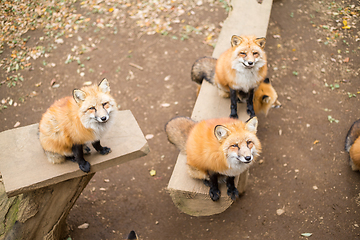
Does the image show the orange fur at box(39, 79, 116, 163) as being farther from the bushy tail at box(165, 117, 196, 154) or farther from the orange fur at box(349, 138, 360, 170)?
the orange fur at box(349, 138, 360, 170)

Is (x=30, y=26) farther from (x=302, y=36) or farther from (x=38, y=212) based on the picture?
(x=302, y=36)

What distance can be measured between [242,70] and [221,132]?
1.39 meters

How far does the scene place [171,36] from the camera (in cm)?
704

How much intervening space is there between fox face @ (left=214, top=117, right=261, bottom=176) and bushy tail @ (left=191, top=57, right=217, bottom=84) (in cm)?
203

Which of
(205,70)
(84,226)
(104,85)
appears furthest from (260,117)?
(84,226)

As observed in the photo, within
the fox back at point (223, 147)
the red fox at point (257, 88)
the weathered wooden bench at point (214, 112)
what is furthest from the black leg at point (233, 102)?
the fox back at point (223, 147)

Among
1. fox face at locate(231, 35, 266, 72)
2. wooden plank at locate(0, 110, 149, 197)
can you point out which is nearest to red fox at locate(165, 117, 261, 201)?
wooden plank at locate(0, 110, 149, 197)

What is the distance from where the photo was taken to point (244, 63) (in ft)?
11.5

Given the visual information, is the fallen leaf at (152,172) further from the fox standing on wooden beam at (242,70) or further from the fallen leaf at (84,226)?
the fox standing on wooden beam at (242,70)

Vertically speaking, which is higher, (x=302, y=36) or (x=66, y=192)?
(x=302, y=36)

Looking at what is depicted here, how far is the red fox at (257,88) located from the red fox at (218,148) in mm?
1291

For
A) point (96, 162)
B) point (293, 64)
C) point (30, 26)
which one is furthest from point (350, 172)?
point (30, 26)

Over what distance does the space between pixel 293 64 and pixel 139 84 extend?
3827 mm

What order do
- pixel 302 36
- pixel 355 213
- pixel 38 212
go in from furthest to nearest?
pixel 302 36 < pixel 355 213 < pixel 38 212
